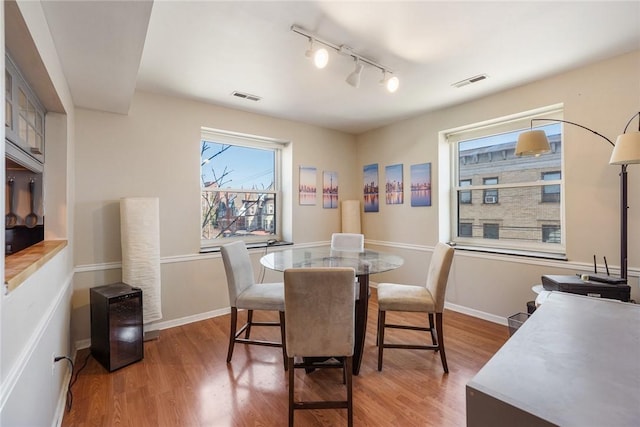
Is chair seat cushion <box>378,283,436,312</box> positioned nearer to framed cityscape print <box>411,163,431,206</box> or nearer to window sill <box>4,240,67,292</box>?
framed cityscape print <box>411,163,431,206</box>

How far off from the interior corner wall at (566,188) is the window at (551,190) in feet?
0.68

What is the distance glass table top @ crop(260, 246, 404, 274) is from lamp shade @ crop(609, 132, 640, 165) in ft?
5.14

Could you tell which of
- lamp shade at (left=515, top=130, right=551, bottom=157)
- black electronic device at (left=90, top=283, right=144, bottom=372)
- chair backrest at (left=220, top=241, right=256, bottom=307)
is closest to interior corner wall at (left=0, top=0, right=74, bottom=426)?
black electronic device at (left=90, top=283, right=144, bottom=372)

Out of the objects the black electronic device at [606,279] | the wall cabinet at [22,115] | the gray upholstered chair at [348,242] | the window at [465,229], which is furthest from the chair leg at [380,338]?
the wall cabinet at [22,115]

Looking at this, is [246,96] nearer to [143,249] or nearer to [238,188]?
[238,188]

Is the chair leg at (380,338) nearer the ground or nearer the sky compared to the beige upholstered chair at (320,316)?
nearer the ground

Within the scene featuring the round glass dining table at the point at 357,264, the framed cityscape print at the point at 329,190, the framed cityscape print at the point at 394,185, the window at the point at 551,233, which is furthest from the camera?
the framed cityscape print at the point at 329,190

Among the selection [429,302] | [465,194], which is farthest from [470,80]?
[429,302]

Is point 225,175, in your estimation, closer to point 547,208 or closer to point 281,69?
point 281,69

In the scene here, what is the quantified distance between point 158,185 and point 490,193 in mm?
3635

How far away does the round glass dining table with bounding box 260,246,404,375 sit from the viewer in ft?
7.18

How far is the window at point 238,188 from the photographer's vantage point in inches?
139

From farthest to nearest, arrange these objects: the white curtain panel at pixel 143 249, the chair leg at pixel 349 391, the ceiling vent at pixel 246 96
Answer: the ceiling vent at pixel 246 96 → the white curtain panel at pixel 143 249 → the chair leg at pixel 349 391

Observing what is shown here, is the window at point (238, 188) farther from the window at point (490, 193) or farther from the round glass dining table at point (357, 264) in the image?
the window at point (490, 193)
